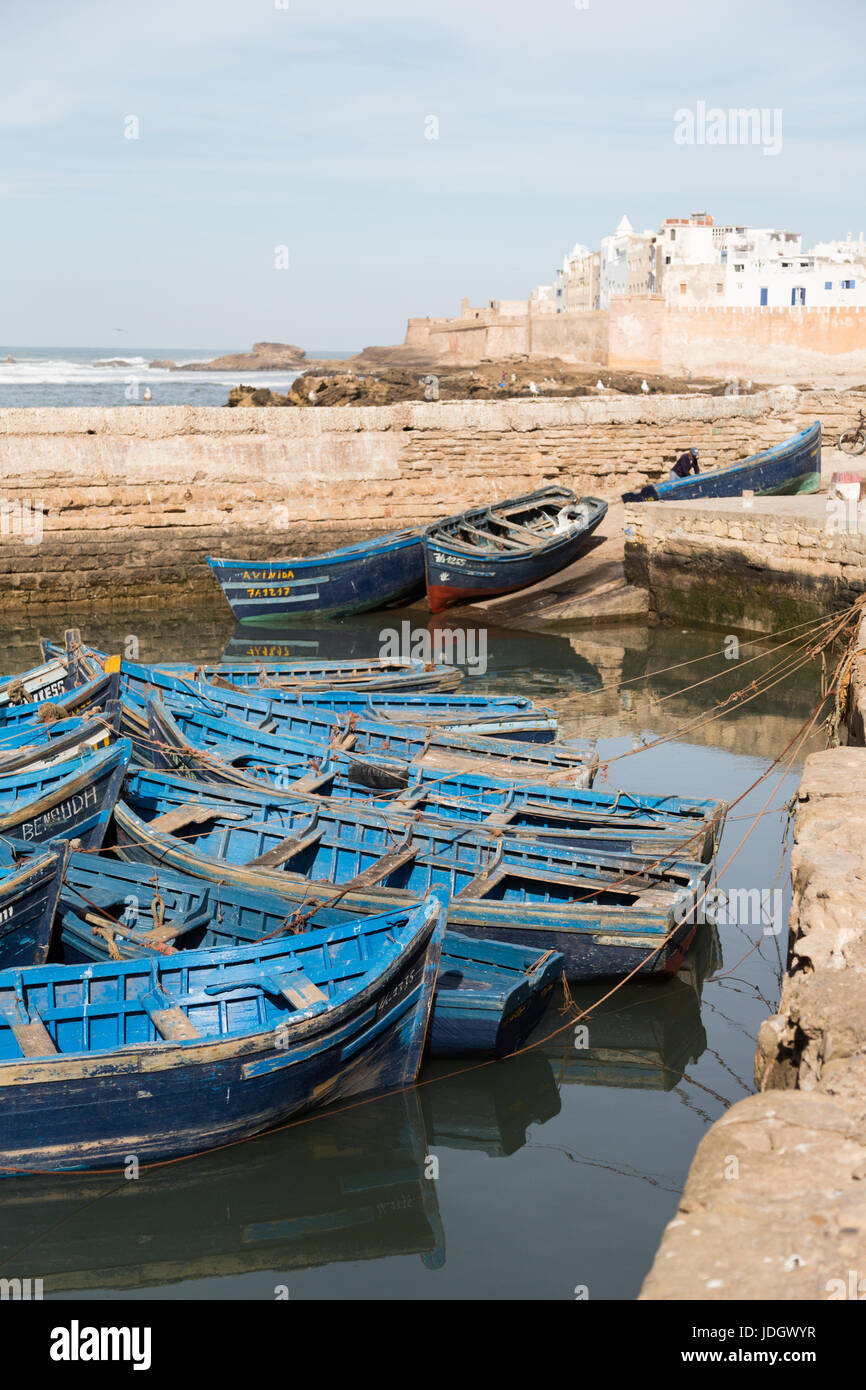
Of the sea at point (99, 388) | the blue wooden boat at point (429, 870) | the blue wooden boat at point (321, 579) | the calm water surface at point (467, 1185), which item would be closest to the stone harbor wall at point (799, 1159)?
the calm water surface at point (467, 1185)

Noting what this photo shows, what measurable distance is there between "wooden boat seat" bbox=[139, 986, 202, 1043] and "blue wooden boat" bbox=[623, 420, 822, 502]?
14448 millimetres

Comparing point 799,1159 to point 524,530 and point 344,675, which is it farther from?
point 524,530

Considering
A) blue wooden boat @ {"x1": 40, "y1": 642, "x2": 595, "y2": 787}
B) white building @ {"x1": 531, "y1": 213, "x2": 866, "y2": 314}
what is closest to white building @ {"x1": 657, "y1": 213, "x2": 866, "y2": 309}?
white building @ {"x1": 531, "y1": 213, "x2": 866, "y2": 314}

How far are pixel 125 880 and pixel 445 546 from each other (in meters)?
10.4

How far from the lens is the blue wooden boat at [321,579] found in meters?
17.7

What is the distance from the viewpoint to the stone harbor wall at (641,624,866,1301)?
3057 mm

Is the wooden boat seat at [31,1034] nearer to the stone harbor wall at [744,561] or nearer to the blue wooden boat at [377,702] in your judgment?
the blue wooden boat at [377,702]

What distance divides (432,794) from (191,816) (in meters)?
1.74

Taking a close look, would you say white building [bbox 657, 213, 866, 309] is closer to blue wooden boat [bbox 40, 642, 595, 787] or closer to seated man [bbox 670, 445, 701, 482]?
seated man [bbox 670, 445, 701, 482]

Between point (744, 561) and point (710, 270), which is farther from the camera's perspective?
point (710, 270)

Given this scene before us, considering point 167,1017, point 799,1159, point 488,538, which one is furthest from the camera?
point 488,538

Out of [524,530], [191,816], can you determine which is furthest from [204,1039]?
[524,530]

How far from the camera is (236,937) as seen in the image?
7.19 metres
